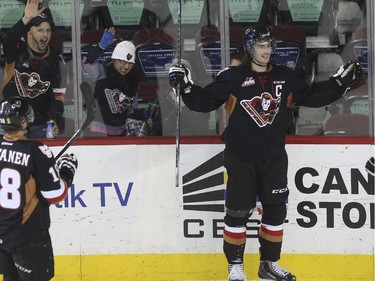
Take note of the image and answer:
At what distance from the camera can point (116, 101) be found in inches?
192

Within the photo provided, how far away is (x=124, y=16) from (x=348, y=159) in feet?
4.90

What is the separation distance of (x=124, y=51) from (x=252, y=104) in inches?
33.9

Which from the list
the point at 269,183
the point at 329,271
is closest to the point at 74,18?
the point at 269,183

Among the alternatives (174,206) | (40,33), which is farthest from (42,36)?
(174,206)

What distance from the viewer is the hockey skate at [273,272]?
14.9ft

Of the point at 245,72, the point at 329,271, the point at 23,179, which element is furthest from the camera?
the point at 329,271

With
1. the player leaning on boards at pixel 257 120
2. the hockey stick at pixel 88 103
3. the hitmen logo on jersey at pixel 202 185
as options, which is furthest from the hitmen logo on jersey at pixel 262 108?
the hockey stick at pixel 88 103

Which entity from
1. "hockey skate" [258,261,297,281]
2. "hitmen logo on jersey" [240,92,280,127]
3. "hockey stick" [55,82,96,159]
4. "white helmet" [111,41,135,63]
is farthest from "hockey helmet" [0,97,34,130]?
"hockey skate" [258,261,297,281]

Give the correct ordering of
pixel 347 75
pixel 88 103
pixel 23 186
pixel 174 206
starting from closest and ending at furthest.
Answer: pixel 23 186 → pixel 347 75 → pixel 88 103 → pixel 174 206

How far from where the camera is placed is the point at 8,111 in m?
3.88

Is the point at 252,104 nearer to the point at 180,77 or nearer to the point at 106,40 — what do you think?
the point at 180,77

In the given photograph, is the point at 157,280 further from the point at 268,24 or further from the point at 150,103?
the point at 268,24

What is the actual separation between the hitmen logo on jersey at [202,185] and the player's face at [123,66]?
0.69 meters

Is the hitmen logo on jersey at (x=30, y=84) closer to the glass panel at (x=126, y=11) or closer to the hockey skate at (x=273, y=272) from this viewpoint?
the glass panel at (x=126, y=11)
